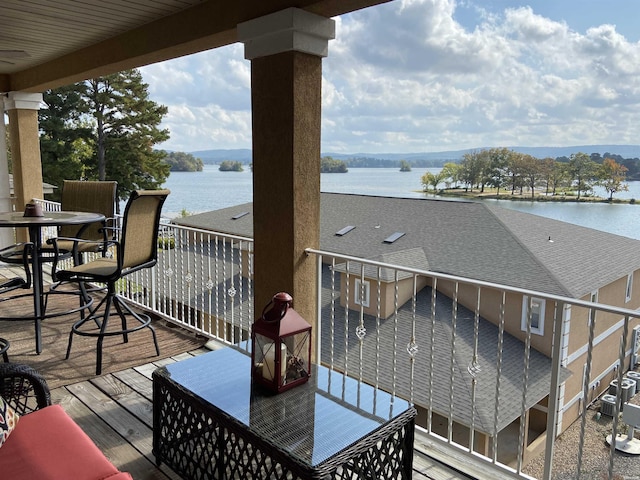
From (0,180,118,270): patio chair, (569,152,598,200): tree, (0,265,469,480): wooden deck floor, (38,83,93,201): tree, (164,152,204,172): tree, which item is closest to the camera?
(0,265,469,480): wooden deck floor

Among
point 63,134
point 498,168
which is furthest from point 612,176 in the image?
point 63,134

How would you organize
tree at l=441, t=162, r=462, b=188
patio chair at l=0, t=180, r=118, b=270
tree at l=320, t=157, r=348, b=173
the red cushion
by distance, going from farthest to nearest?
tree at l=441, t=162, r=462, b=188 → tree at l=320, t=157, r=348, b=173 → patio chair at l=0, t=180, r=118, b=270 → the red cushion

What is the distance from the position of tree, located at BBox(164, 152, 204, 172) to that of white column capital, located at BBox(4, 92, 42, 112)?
1368 centimetres

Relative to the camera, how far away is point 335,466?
5.16 feet

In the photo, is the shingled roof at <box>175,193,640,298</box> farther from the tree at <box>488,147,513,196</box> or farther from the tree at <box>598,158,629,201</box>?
the tree at <box>598,158,629,201</box>

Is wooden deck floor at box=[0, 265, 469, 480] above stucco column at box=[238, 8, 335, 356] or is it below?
below

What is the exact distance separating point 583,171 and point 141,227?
11809 mm

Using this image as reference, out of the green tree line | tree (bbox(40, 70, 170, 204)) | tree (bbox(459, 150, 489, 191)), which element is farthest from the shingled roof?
tree (bbox(40, 70, 170, 204))

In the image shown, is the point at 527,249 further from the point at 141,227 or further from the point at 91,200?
the point at 141,227

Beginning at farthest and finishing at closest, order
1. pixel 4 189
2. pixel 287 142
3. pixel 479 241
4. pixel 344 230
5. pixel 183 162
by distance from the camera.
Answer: pixel 183 162, pixel 344 230, pixel 479 241, pixel 4 189, pixel 287 142

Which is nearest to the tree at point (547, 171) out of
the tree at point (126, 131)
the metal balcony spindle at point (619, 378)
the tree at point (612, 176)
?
the tree at point (612, 176)

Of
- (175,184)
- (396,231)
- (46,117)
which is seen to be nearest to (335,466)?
(396,231)

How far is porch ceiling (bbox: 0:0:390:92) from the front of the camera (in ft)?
10.2

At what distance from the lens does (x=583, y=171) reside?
12.2m
